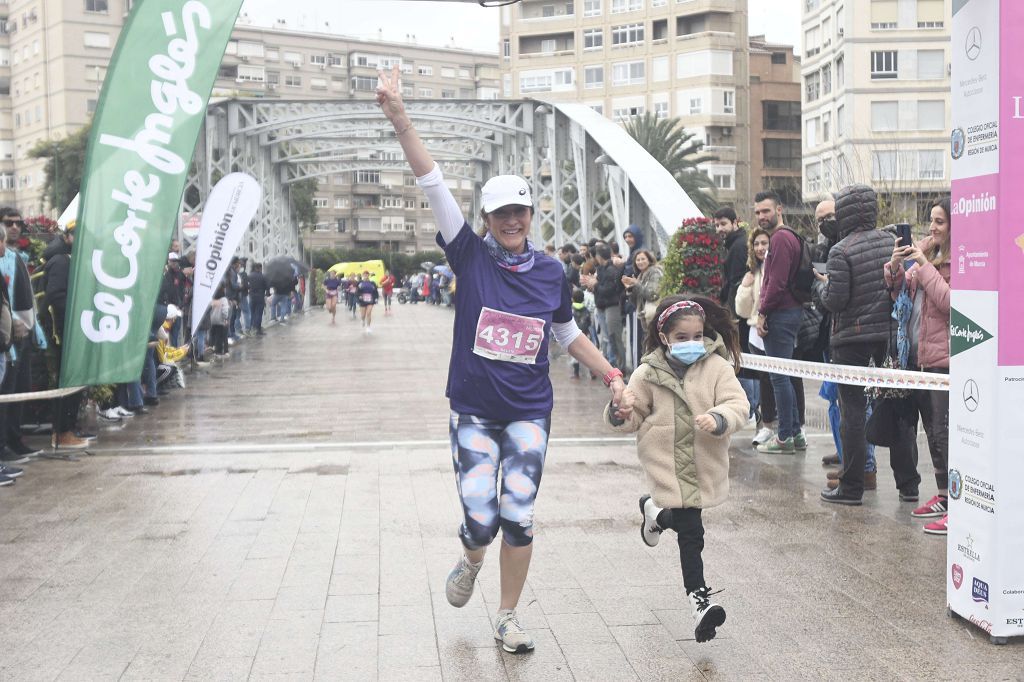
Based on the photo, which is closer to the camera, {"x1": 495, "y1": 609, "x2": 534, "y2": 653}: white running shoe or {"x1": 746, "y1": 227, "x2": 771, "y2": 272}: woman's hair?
{"x1": 495, "y1": 609, "x2": 534, "y2": 653}: white running shoe

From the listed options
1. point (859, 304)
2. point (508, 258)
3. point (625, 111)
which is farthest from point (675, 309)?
point (625, 111)

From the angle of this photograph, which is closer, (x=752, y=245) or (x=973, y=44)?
(x=973, y=44)

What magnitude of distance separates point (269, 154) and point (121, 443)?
Answer: 1375 inches

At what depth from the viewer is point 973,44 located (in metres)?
4.73

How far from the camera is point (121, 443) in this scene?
426 inches

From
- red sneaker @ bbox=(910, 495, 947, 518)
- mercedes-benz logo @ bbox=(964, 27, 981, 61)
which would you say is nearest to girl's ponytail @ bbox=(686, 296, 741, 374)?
mercedes-benz logo @ bbox=(964, 27, 981, 61)

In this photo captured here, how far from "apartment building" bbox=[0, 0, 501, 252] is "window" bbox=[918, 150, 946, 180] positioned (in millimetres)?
37213

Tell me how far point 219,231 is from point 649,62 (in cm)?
7469

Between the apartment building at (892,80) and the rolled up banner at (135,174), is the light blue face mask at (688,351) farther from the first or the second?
the apartment building at (892,80)

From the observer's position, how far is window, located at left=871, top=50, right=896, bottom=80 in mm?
66375

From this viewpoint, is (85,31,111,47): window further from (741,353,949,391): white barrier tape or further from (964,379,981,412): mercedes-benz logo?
(964,379,981,412): mercedes-benz logo

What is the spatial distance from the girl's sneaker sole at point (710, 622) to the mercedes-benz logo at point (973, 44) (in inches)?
90.9

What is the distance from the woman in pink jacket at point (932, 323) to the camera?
684 cm

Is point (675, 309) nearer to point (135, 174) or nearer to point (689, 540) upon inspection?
point (689, 540)
